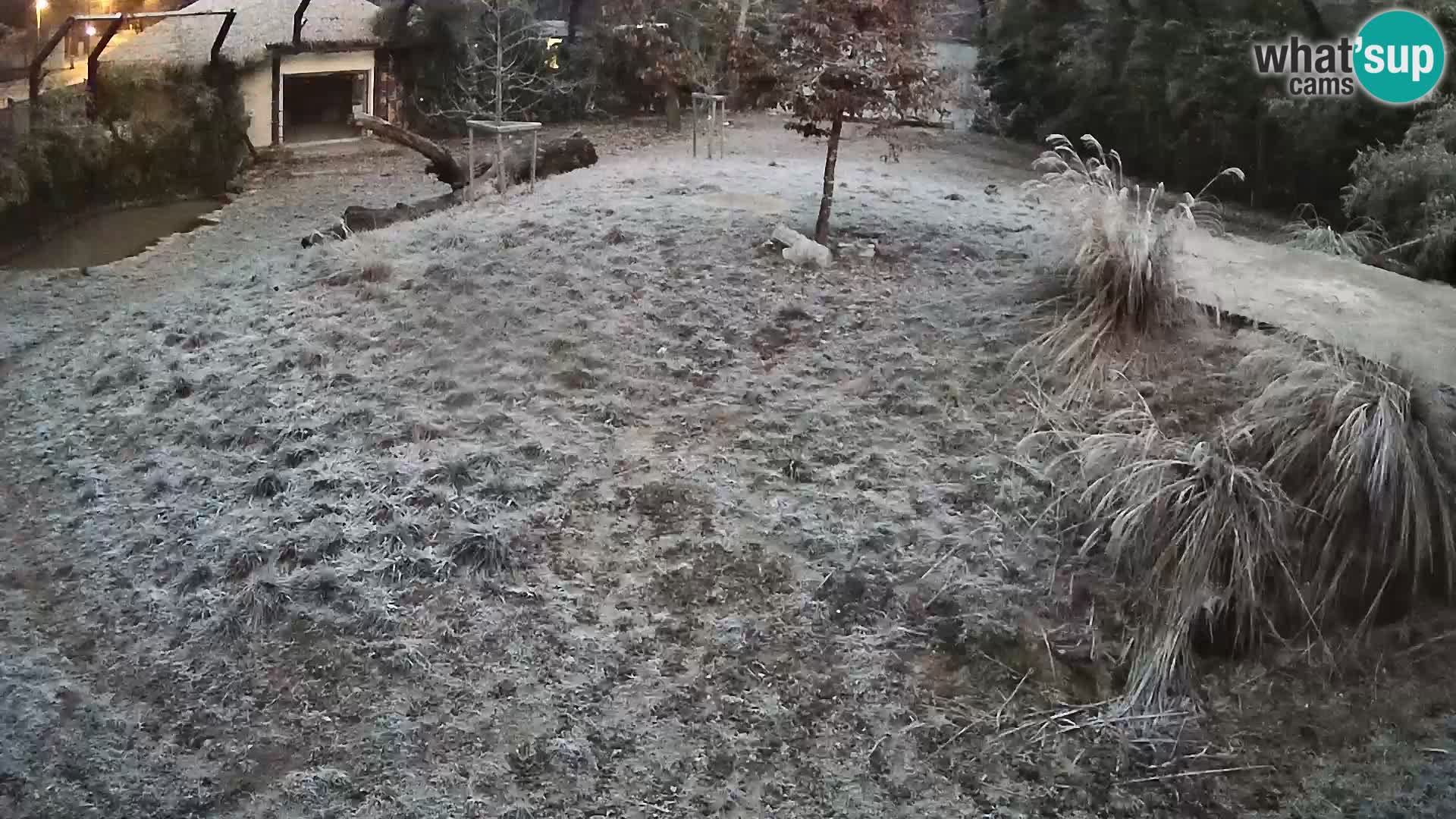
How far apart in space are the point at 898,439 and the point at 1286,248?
2801 mm

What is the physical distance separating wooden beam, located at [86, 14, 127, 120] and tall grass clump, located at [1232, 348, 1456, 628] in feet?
28.1

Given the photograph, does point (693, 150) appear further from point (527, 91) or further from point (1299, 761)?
point (1299, 761)

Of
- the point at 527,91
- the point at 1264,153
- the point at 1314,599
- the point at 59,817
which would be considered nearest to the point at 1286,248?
the point at 1264,153

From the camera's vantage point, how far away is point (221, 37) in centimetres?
1040

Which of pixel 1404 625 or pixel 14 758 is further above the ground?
pixel 1404 625

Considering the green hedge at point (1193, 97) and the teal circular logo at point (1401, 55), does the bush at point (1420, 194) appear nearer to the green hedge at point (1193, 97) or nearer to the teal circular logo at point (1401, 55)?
the teal circular logo at point (1401, 55)

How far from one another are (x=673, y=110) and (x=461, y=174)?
4924 millimetres

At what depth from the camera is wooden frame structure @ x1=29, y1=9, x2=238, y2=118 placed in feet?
27.3

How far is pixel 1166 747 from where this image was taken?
9.91ft

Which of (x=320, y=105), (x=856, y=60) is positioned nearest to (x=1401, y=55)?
(x=856, y=60)

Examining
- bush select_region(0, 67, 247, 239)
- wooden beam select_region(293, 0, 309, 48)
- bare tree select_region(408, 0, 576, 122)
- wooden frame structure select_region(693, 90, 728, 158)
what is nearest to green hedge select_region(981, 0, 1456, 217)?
wooden frame structure select_region(693, 90, 728, 158)

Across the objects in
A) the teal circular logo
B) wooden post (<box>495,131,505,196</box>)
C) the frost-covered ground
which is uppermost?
the teal circular logo

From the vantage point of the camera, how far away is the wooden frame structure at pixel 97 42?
834cm

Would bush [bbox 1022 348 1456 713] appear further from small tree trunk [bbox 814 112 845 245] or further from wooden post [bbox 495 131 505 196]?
wooden post [bbox 495 131 505 196]
